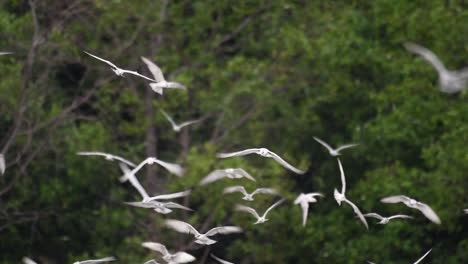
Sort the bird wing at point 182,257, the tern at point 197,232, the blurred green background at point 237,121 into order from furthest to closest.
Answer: the blurred green background at point 237,121, the tern at point 197,232, the bird wing at point 182,257

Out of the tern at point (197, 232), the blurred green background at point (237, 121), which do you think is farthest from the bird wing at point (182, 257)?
the blurred green background at point (237, 121)

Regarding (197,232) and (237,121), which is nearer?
(197,232)

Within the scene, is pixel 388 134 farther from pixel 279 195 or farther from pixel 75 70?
pixel 75 70

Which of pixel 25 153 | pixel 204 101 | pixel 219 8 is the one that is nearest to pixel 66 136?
pixel 25 153

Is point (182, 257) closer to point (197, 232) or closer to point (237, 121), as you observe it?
point (197, 232)

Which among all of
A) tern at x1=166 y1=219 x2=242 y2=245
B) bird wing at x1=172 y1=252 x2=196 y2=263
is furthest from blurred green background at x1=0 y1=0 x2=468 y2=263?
bird wing at x1=172 y1=252 x2=196 y2=263

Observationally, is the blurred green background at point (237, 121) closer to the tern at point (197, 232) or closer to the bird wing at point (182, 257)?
the tern at point (197, 232)

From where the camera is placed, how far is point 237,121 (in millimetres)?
20188

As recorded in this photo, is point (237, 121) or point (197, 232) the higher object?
point (197, 232)

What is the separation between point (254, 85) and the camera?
20219 millimetres

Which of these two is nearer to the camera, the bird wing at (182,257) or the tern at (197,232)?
the bird wing at (182,257)

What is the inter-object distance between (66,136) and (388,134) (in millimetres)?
4703

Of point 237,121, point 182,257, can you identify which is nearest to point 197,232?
point 182,257

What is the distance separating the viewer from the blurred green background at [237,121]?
1839 centimetres
